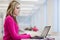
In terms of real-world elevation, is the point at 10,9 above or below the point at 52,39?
above

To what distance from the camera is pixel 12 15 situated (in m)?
2.23

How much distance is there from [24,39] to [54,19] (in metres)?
5.18

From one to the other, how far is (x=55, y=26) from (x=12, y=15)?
4.98m

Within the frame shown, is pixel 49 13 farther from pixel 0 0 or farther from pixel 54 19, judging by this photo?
pixel 0 0

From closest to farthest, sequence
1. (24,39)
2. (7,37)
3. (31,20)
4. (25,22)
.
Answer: (24,39)
(7,37)
(25,22)
(31,20)

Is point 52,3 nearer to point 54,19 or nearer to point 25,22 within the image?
point 54,19

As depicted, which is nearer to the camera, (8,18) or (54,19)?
(8,18)

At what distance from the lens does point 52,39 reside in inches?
82.6

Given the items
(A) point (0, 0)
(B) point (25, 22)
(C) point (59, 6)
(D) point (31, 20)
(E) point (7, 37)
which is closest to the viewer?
(E) point (7, 37)

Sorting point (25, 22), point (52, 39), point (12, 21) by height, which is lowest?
point (25, 22)

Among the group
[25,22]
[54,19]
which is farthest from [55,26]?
[25,22]

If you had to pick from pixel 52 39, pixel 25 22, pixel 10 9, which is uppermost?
pixel 10 9

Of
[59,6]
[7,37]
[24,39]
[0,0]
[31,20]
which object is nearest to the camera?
[24,39]

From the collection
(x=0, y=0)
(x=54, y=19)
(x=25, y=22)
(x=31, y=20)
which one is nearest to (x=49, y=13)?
(x=54, y=19)
